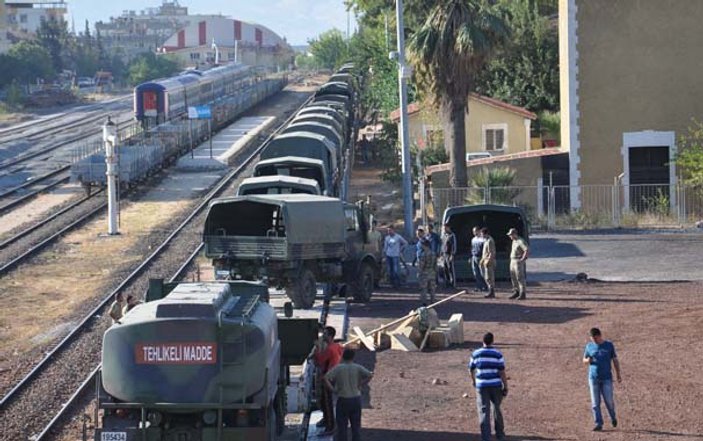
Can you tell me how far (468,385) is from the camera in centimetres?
1945

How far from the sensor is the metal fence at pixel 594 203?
123ft

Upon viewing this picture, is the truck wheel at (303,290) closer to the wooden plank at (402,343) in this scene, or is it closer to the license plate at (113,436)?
the wooden plank at (402,343)

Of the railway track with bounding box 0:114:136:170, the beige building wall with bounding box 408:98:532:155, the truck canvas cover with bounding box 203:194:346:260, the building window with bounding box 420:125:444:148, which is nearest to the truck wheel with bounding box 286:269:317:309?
the truck canvas cover with bounding box 203:194:346:260

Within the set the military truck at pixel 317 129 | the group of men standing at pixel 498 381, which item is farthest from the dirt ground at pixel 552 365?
the military truck at pixel 317 129

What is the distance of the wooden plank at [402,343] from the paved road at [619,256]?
852 centimetres

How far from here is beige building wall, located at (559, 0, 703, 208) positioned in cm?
4041

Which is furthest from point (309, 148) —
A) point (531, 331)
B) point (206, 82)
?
point (206, 82)

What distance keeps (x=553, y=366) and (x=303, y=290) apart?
21.4 feet

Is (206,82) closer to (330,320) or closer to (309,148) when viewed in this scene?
(309,148)

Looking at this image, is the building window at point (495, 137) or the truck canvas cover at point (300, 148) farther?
the building window at point (495, 137)

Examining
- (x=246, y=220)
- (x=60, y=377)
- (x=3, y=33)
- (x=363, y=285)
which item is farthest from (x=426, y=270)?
(x=3, y=33)

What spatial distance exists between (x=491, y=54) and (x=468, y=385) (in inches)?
814

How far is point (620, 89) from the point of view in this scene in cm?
4059

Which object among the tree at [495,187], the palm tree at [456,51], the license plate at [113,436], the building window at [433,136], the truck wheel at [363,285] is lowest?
the license plate at [113,436]
